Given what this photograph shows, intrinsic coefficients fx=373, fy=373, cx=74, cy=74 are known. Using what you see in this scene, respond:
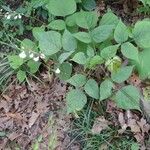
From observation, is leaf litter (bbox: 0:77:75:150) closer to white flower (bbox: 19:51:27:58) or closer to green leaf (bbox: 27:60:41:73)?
green leaf (bbox: 27:60:41:73)

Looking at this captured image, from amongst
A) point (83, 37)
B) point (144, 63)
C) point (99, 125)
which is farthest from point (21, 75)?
point (144, 63)

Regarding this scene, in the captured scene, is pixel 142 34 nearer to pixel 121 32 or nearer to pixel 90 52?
pixel 121 32

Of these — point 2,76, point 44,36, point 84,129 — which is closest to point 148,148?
point 84,129

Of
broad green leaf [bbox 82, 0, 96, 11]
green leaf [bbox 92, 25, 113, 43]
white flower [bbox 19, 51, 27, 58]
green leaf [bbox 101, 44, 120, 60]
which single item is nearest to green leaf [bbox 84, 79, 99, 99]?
green leaf [bbox 101, 44, 120, 60]

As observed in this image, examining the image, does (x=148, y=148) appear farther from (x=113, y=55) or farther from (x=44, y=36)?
(x=44, y=36)

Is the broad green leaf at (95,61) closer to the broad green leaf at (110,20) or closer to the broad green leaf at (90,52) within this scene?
the broad green leaf at (90,52)

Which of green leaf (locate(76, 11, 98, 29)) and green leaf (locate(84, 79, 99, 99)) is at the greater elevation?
green leaf (locate(76, 11, 98, 29))
